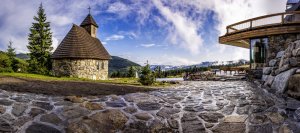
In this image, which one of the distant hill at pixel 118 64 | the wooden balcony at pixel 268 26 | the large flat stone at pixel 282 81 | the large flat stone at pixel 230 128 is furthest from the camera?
the distant hill at pixel 118 64

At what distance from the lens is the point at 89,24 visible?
105ft

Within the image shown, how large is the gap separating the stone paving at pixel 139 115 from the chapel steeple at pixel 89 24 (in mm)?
26411

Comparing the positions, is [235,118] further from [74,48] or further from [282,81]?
[74,48]

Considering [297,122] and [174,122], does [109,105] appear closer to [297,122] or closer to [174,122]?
[174,122]

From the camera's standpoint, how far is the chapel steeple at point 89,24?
105 feet

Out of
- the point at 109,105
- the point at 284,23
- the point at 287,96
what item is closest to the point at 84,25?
the point at 284,23

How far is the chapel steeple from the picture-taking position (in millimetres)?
32000

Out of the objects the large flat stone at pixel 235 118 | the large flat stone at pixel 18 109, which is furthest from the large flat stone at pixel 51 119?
the large flat stone at pixel 235 118

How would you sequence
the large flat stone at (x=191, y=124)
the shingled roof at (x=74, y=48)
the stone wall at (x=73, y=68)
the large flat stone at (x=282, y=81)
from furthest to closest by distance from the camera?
the stone wall at (x=73, y=68)
the shingled roof at (x=74, y=48)
the large flat stone at (x=282, y=81)
the large flat stone at (x=191, y=124)

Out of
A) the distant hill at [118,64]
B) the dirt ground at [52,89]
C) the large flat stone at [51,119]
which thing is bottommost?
the large flat stone at [51,119]

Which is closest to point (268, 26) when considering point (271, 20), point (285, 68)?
point (271, 20)

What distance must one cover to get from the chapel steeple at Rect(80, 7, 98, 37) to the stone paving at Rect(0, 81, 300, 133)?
1040 inches

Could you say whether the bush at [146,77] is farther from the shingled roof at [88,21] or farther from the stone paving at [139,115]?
the shingled roof at [88,21]

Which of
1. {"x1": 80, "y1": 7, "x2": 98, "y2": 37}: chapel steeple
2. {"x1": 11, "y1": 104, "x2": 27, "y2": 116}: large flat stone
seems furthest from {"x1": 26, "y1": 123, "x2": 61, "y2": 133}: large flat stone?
{"x1": 80, "y1": 7, "x2": 98, "y2": 37}: chapel steeple
